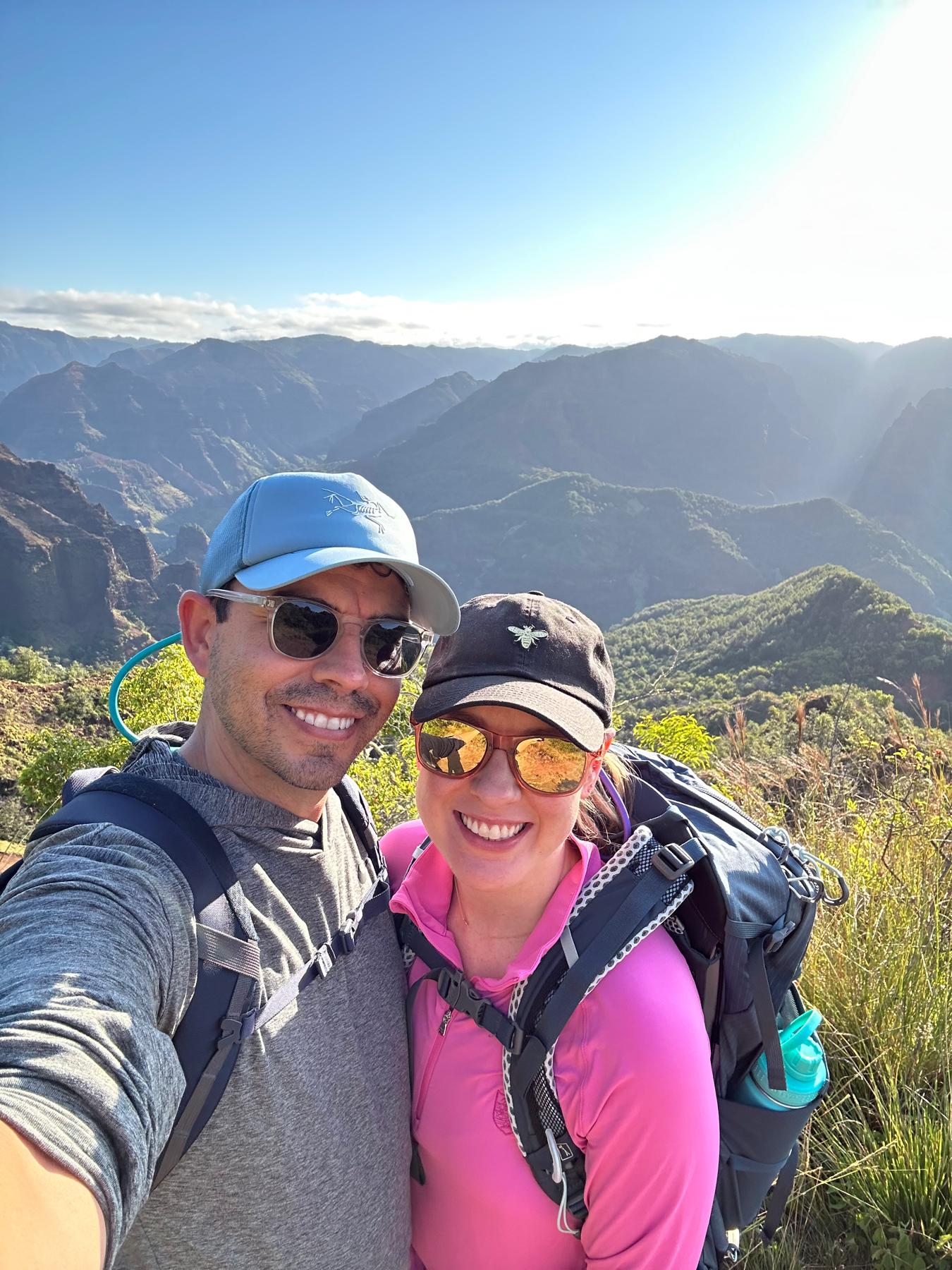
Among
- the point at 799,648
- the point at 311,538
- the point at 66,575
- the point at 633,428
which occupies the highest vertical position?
the point at 633,428

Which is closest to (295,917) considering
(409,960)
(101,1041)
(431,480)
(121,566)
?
(409,960)

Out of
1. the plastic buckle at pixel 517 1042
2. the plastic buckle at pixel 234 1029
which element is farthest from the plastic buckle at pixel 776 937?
the plastic buckle at pixel 234 1029

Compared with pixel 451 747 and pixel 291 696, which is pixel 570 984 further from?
pixel 291 696

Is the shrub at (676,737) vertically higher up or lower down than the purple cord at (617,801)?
lower down

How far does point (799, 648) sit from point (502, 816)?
46.7m

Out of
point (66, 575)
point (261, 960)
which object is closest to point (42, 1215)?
point (261, 960)

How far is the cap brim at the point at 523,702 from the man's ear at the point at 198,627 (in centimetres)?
64

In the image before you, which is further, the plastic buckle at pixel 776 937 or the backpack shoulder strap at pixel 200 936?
the plastic buckle at pixel 776 937

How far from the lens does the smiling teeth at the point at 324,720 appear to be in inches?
66.4

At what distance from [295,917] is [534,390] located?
197m

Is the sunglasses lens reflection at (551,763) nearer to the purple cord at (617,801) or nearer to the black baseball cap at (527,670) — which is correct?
the black baseball cap at (527,670)

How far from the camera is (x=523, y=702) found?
1395mm

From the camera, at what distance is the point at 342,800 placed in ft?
6.37

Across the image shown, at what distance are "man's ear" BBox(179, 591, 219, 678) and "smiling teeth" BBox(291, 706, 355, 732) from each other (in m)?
0.28
